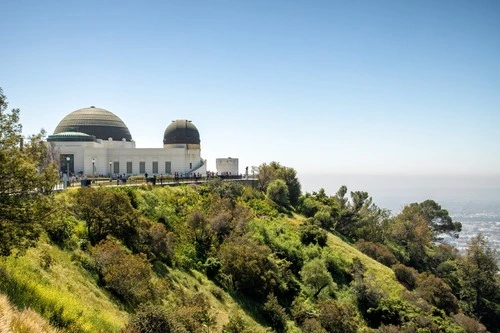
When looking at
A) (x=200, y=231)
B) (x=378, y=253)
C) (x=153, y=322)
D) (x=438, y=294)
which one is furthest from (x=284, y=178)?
(x=153, y=322)

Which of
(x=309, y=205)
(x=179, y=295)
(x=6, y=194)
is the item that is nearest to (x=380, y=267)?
(x=309, y=205)

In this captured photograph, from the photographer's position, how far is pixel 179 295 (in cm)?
1928

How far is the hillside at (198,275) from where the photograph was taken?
12.8 meters

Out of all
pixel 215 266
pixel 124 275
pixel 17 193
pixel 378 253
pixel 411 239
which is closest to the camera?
pixel 17 193

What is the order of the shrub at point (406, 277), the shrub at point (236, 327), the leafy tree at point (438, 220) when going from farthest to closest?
1. the leafy tree at point (438, 220)
2. the shrub at point (406, 277)
3. the shrub at point (236, 327)

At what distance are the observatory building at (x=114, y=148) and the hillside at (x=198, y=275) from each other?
14.8 metres

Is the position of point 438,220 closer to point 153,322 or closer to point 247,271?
point 247,271

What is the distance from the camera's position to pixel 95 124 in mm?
56594

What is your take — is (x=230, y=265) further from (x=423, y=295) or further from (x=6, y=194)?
(x=423, y=295)

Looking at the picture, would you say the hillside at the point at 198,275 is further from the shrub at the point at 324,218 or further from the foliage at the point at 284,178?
the foliage at the point at 284,178

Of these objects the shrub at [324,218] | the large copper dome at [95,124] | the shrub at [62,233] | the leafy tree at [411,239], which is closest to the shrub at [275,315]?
the shrub at [62,233]

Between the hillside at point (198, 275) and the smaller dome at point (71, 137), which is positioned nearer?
the hillside at point (198, 275)

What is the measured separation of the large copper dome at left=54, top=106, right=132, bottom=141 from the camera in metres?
55.9

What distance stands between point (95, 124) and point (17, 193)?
47547 millimetres
